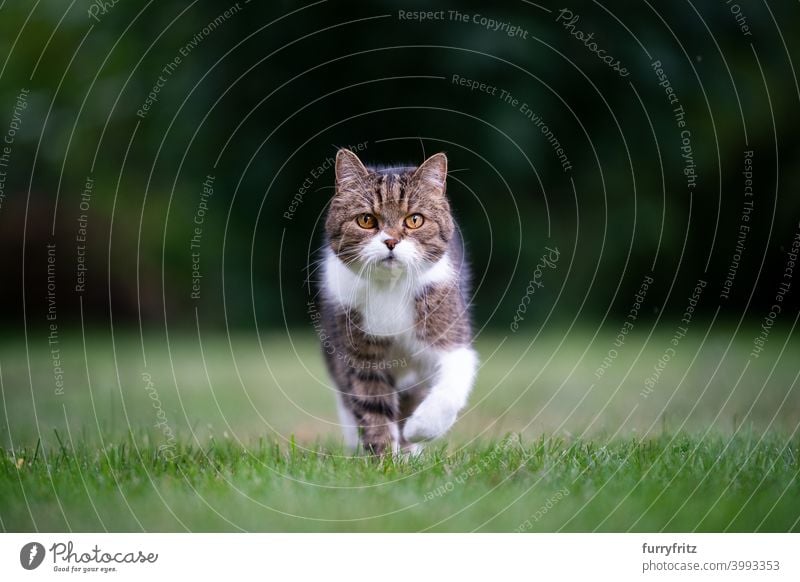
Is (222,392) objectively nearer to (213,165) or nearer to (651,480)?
(213,165)

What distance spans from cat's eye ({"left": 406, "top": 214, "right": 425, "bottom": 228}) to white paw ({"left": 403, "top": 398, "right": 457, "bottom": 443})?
73cm

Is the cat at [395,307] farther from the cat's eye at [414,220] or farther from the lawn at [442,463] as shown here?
the lawn at [442,463]

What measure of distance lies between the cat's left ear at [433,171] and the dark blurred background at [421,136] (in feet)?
8.23

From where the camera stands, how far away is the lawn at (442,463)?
3037 millimetres

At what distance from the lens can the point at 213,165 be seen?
800 centimetres

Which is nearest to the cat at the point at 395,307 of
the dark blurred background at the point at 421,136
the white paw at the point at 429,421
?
the white paw at the point at 429,421

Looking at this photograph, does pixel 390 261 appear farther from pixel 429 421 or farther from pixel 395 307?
pixel 429 421

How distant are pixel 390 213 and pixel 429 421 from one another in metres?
0.87

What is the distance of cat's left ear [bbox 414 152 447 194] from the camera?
3.87 m

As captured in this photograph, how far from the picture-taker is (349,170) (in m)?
3.92

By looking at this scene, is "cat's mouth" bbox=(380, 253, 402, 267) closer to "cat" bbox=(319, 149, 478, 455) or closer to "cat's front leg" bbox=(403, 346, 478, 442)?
"cat" bbox=(319, 149, 478, 455)
